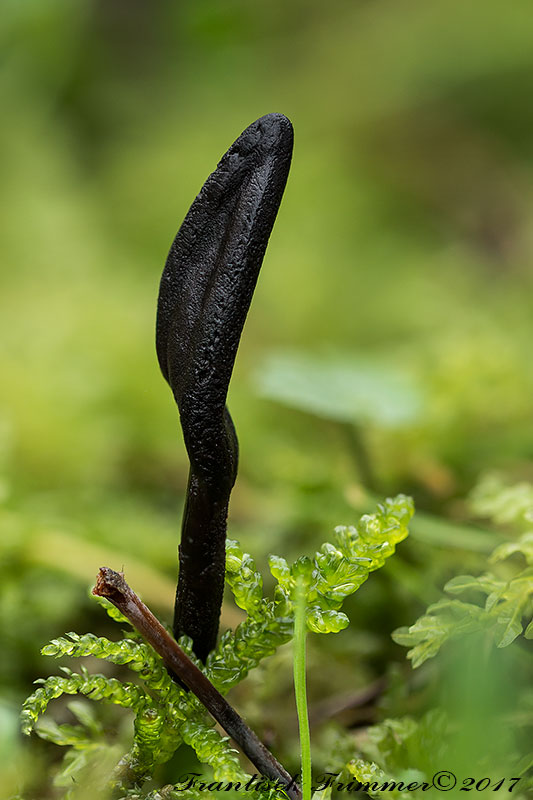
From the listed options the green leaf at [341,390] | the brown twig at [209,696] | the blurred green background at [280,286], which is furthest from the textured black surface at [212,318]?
the green leaf at [341,390]

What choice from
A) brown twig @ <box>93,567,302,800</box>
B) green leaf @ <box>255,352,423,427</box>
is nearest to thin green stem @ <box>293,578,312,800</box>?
brown twig @ <box>93,567,302,800</box>

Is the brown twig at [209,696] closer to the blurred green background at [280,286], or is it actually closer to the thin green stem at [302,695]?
the thin green stem at [302,695]

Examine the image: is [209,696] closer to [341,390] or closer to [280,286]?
[341,390]

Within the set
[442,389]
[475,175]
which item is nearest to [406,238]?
[475,175]

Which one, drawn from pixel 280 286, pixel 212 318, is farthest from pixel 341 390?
pixel 280 286

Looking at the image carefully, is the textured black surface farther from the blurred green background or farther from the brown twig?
the blurred green background

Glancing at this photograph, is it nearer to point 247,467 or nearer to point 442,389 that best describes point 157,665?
point 247,467
